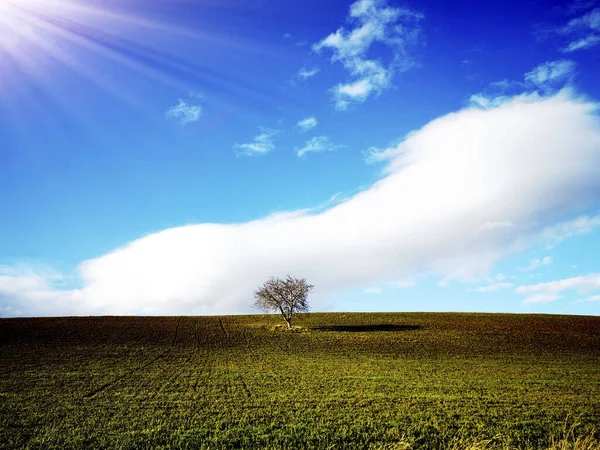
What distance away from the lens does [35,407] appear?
22156 mm

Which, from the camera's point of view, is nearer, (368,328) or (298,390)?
(298,390)

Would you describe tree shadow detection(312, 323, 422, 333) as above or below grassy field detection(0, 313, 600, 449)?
above

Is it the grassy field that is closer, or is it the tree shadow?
the grassy field

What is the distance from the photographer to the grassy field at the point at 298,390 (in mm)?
17125

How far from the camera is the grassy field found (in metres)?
17.1

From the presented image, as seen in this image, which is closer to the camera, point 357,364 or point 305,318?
point 357,364

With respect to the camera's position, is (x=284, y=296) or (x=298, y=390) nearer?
(x=298, y=390)

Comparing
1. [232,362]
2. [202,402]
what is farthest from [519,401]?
[232,362]

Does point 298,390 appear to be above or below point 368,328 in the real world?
below

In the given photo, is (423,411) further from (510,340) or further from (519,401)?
(510,340)

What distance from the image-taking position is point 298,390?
26125 millimetres

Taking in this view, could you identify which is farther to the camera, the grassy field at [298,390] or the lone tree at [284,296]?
the lone tree at [284,296]

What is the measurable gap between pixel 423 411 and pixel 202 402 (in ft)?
39.3

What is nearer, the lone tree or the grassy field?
the grassy field
